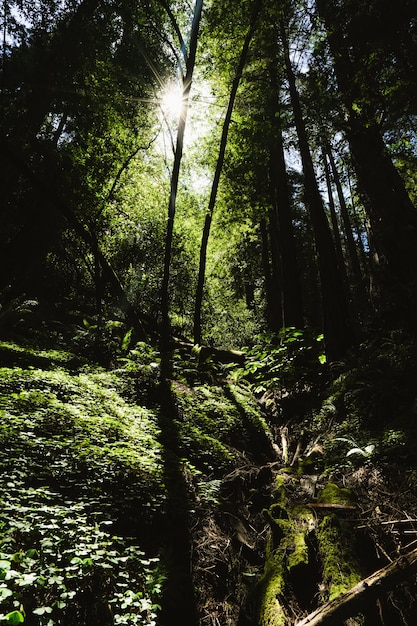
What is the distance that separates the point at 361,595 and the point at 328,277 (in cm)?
672

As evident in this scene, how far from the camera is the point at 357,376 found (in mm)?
5871

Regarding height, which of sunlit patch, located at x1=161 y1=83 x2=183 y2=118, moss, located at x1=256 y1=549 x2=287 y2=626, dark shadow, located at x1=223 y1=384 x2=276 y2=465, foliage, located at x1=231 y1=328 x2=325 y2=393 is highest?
sunlit patch, located at x1=161 y1=83 x2=183 y2=118

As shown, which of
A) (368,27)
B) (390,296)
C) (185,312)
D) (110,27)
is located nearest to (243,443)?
(390,296)

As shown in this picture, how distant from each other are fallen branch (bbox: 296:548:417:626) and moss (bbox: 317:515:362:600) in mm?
236

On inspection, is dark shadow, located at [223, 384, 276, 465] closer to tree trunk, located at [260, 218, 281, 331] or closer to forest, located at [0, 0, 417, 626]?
forest, located at [0, 0, 417, 626]

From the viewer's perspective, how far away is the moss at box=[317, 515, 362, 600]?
245cm

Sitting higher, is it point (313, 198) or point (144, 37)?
point (144, 37)

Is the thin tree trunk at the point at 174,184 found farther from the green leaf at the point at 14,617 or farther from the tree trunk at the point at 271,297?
the green leaf at the point at 14,617

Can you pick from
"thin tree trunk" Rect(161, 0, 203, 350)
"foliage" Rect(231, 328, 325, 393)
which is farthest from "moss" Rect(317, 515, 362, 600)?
"thin tree trunk" Rect(161, 0, 203, 350)

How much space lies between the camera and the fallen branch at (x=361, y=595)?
205 cm

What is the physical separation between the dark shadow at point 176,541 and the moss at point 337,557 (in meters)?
1.03

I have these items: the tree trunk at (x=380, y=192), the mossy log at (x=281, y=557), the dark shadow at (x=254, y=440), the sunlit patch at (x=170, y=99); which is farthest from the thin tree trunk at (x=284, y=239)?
the mossy log at (x=281, y=557)

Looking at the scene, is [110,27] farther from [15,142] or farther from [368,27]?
[368,27]

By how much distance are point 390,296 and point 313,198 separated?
120 inches
